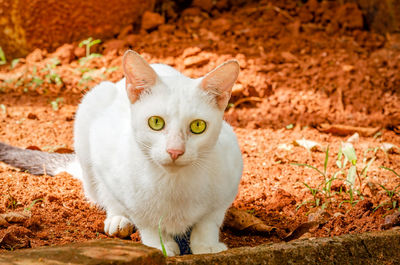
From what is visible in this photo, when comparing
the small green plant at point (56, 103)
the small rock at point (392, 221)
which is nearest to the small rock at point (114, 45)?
the small green plant at point (56, 103)

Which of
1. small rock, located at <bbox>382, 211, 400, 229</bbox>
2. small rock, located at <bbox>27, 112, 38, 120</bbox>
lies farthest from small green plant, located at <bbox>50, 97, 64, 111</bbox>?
small rock, located at <bbox>382, 211, 400, 229</bbox>

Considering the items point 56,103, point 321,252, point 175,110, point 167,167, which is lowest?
point 56,103

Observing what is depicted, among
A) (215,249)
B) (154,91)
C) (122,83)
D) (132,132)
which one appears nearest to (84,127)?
(122,83)

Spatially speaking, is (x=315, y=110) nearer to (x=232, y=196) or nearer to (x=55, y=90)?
(x=232, y=196)

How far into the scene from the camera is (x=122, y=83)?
3.43m

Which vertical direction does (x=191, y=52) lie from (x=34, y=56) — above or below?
above

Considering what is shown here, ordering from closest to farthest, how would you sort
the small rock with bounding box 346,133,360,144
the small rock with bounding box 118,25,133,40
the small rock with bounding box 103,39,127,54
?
1. the small rock with bounding box 346,133,360,144
2. the small rock with bounding box 103,39,127,54
3. the small rock with bounding box 118,25,133,40

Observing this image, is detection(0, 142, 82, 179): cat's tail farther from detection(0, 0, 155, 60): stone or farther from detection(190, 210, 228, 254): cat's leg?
detection(0, 0, 155, 60): stone

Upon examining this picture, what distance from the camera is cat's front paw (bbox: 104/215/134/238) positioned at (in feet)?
9.64

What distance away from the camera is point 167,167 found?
2.44 meters

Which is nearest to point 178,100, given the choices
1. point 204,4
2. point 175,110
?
point 175,110

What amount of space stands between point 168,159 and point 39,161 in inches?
68.4

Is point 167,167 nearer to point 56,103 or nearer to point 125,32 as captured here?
point 56,103

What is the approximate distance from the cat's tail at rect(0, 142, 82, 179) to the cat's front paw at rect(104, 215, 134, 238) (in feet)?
2.84
